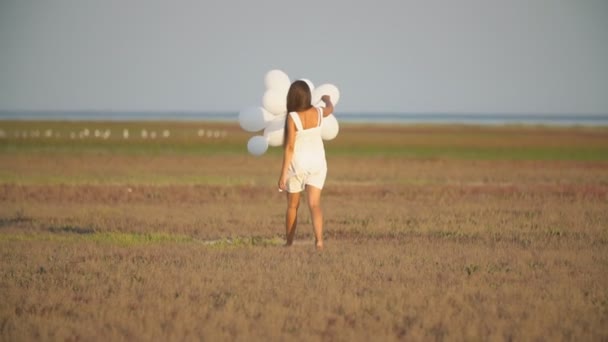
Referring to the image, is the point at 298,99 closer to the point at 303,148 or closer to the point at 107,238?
the point at 303,148

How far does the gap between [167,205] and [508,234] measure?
25.6 ft

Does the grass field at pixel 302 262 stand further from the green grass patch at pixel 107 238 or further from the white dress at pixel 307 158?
the white dress at pixel 307 158

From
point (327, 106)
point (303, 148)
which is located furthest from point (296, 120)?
point (327, 106)

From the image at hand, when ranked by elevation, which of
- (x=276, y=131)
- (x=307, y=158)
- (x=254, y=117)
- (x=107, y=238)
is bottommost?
(x=107, y=238)

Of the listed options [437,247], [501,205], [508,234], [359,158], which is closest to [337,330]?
[437,247]

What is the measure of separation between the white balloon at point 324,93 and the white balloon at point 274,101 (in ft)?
1.32

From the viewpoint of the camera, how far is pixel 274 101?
1375 centimetres

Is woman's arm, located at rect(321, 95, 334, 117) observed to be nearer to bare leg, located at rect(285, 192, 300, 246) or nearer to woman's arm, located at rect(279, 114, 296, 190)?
woman's arm, located at rect(279, 114, 296, 190)

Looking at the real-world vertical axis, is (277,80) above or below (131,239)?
above

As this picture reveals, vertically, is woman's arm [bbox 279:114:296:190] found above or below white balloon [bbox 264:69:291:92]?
below

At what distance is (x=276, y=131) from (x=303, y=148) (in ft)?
1.98

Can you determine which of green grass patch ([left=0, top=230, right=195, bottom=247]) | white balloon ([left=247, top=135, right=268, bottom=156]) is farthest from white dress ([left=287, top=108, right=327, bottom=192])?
green grass patch ([left=0, top=230, right=195, bottom=247])

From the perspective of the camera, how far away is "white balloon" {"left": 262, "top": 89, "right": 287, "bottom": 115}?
45.1 ft

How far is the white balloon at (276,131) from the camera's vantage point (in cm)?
1371
